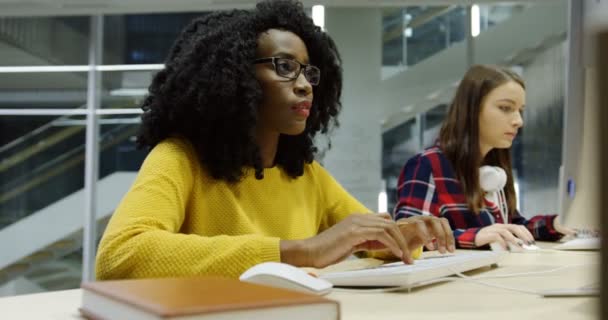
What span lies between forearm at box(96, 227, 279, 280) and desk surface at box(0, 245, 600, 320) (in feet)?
0.34

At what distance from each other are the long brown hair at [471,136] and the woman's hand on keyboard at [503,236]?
32 centimetres

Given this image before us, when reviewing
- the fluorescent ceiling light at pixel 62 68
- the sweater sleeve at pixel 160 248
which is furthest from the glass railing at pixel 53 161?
the sweater sleeve at pixel 160 248

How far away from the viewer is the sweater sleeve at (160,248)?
1013mm

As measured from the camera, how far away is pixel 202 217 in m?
1.31

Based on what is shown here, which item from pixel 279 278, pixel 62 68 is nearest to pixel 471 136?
pixel 279 278

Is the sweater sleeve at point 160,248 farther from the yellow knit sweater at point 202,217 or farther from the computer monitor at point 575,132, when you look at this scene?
the computer monitor at point 575,132

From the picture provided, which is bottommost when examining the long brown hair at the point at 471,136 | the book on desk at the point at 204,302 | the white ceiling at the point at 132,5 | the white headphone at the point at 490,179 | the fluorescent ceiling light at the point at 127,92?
the book on desk at the point at 204,302

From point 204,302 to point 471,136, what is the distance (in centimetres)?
180

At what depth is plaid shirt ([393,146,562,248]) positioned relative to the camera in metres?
2.05

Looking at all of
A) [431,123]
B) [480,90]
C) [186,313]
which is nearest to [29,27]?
[431,123]

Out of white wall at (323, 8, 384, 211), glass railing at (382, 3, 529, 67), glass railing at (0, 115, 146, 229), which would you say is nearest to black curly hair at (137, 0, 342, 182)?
white wall at (323, 8, 384, 211)

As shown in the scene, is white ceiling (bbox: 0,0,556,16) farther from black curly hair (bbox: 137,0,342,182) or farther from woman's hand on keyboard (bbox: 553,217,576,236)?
black curly hair (bbox: 137,0,342,182)

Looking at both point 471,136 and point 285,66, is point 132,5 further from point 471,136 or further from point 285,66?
point 285,66

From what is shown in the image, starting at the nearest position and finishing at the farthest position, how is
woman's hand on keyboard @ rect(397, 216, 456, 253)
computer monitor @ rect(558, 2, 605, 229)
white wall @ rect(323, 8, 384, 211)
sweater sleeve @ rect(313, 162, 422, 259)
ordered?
computer monitor @ rect(558, 2, 605, 229) → woman's hand on keyboard @ rect(397, 216, 456, 253) → sweater sleeve @ rect(313, 162, 422, 259) → white wall @ rect(323, 8, 384, 211)
